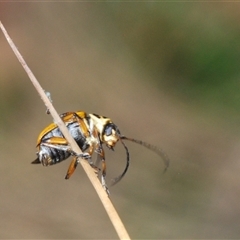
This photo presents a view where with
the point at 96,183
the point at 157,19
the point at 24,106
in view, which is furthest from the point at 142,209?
the point at 96,183

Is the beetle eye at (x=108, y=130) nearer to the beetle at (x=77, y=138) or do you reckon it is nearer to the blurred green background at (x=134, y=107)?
the beetle at (x=77, y=138)

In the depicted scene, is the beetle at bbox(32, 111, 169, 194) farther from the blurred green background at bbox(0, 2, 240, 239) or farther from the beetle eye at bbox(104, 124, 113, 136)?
the blurred green background at bbox(0, 2, 240, 239)

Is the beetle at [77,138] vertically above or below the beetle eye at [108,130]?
below

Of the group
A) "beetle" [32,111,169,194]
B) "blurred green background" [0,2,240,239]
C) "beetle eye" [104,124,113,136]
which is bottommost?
"beetle" [32,111,169,194]

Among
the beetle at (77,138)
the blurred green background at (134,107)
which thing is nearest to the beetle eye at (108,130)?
the beetle at (77,138)

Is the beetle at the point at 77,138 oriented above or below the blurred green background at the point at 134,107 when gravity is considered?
below

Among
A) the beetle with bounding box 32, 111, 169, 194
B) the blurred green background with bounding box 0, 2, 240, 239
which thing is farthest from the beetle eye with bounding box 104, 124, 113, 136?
the blurred green background with bounding box 0, 2, 240, 239

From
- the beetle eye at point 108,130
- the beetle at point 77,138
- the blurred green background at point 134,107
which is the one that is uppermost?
the blurred green background at point 134,107

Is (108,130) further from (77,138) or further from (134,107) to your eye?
(134,107)

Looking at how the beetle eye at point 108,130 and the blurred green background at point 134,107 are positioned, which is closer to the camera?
the beetle eye at point 108,130
